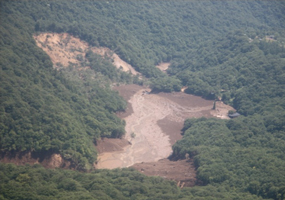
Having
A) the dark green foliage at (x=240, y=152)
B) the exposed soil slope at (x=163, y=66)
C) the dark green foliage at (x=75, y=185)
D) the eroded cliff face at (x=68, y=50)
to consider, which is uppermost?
the exposed soil slope at (x=163, y=66)

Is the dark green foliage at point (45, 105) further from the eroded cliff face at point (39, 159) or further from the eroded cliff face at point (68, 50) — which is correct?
the eroded cliff face at point (68, 50)

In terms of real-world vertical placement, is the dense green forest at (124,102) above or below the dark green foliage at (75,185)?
above

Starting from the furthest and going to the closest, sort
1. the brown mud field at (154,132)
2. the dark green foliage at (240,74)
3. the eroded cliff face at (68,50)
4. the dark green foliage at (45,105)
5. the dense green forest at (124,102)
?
the eroded cliff face at (68,50) → the dark green foliage at (240,74) → the brown mud field at (154,132) → the dark green foliage at (45,105) → the dense green forest at (124,102)

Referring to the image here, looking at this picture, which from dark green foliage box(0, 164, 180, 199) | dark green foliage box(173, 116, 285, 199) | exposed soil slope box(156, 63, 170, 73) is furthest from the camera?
exposed soil slope box(156, 63, 170, 73)

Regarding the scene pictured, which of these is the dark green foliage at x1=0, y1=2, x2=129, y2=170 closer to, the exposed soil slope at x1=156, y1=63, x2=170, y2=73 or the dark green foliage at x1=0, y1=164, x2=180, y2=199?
the dark green foliage at x1=0, y1=164, x2=180, y2=199

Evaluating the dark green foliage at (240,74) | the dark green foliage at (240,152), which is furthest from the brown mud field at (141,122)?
the dark green foliage at (240,74)

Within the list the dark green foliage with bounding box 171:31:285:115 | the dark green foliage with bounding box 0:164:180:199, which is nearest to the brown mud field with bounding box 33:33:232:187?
the dark green foliage with bounding box 171:31:285:115

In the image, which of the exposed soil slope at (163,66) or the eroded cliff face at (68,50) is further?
the exposed soil slope at (163,66)

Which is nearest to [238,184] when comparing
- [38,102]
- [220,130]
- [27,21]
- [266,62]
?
[220,130]
